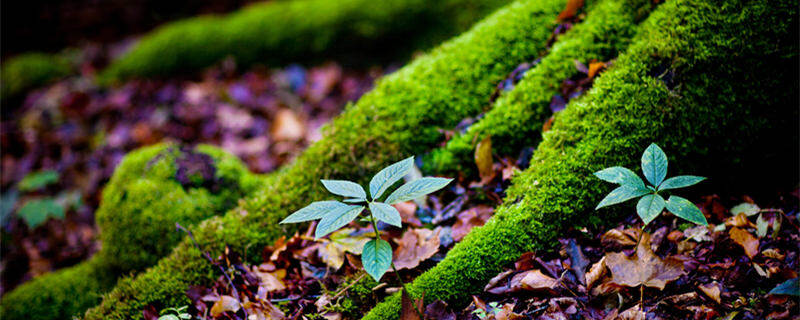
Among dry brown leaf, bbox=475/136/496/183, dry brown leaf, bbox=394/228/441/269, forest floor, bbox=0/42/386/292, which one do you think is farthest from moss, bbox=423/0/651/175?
forest floor, bbox=0/42/386/292

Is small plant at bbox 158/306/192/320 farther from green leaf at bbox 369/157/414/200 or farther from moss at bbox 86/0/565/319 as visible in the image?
green leaf at bbox 369/157/414/200

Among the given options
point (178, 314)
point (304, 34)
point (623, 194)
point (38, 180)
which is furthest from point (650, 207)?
point (38, 180)

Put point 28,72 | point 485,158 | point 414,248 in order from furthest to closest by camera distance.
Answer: point 28,72
point 485,158
point 414,248

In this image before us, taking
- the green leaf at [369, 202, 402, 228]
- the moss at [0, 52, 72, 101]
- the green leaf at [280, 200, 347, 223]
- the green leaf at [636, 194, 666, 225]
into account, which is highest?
the moss at [0, 52, 72, 101]

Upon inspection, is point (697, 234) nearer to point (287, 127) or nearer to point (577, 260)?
point (577, 260)

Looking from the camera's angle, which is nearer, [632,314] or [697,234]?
[632,314]

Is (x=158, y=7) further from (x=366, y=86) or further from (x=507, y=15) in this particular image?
(x=507, y=15)
